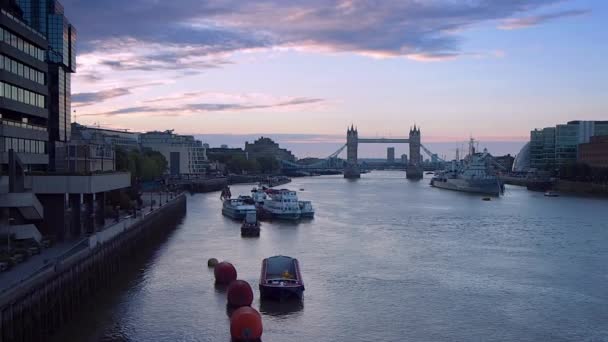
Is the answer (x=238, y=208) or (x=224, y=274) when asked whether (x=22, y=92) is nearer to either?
(x=224, y=274)

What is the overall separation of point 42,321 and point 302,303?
7.25m

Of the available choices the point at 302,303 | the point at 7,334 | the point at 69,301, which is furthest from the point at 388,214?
the point at 7,334

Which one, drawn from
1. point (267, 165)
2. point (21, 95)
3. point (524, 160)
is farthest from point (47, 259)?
point (267, 165)

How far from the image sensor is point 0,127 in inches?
892

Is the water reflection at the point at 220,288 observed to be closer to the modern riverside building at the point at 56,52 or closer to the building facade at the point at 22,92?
the building facade at the point at 22,92

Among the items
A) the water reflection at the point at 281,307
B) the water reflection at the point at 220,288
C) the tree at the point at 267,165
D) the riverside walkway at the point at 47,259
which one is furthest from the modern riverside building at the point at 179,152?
the water reflection at the point at 281,307

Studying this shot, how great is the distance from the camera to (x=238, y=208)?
43.3 metres

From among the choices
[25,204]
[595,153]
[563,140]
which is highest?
[563,140]

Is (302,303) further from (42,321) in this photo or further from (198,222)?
(198,222)

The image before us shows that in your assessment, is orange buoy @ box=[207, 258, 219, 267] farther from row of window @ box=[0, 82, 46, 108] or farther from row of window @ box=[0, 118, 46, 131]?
row of window @ box=[0, 82, 46, 108]

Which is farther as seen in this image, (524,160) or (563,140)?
(524,160)

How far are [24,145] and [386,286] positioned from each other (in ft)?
46.2

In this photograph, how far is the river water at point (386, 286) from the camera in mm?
16984

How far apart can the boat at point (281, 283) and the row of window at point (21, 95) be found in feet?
35.3
